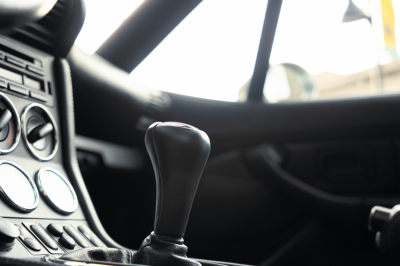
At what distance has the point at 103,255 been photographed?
455 millimetres

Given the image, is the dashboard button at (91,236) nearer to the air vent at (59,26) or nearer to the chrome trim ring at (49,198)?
the chrome trim ring at (49,198)

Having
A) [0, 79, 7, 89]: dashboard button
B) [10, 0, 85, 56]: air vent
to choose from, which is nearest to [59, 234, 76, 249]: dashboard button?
[0, 79, 7, 89]: dashboard button

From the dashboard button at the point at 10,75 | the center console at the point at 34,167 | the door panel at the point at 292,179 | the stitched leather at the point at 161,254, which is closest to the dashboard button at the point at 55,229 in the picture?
the center console at the point at 34,167

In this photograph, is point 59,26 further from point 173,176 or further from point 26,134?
point 173,176

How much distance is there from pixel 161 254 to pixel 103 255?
0.07 m

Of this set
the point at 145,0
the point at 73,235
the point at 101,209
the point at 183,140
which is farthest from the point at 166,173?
the point at 145,0

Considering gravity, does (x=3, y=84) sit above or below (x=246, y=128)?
above

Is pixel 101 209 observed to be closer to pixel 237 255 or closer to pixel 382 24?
pixel 237 255

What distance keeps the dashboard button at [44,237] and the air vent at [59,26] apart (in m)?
0.31

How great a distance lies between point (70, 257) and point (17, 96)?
0.28m

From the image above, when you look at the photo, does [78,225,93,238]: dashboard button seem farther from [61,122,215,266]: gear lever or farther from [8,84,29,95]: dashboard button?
[8,84,29,95]: dashboard button

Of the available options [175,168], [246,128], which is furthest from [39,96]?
[246,128]

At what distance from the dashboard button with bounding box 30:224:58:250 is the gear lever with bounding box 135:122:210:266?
97 millimetres

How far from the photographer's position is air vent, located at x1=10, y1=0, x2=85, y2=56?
2.16 ft
